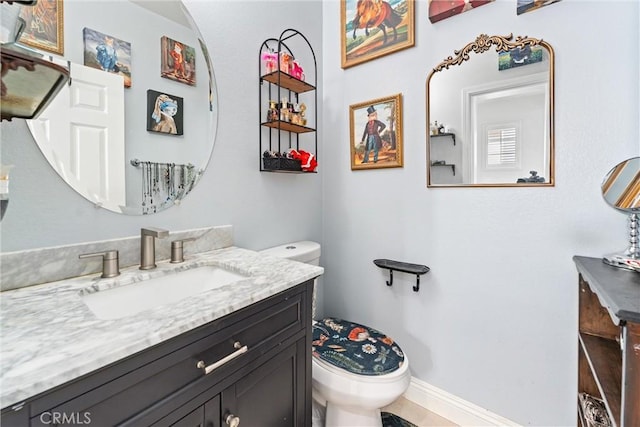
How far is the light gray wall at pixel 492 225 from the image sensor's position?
1092 mm

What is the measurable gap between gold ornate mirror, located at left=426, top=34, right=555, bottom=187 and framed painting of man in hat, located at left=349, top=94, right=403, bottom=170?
0.18 meters

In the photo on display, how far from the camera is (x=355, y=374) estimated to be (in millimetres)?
1123

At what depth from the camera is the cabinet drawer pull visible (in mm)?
684

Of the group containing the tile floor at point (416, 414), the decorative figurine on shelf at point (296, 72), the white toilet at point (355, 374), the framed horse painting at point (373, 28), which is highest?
the framed horse painting at point (373, 28)

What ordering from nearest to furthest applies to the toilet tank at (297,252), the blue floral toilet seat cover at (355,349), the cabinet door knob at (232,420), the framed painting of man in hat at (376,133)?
the cabinet door knob at (232,420), the blue floral toilet seat cover at (355,349), the toilet tank at (297,252), the framed painting of man in hat at (376,133)

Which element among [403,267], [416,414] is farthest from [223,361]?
[416,414]

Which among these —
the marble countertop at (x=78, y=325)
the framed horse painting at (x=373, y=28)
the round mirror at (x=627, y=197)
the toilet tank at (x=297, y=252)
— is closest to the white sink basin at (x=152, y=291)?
the marble countertop at (x=78, y=325)

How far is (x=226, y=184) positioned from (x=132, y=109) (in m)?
0.47

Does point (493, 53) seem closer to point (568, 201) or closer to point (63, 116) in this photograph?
point (568, 201)

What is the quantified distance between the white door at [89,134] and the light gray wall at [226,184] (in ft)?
0.12

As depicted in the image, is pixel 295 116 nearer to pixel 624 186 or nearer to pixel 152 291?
pixel 152 291

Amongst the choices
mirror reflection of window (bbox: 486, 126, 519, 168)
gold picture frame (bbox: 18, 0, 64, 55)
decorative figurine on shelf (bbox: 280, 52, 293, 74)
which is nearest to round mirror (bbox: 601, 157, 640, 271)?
mirror reflection of window (bbox: 486, 126, 519, 168)

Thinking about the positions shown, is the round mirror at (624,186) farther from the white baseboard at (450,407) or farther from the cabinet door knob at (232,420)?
the cabinet door knob at (232,420)

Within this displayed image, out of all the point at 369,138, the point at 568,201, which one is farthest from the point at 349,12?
the point at 568,201
